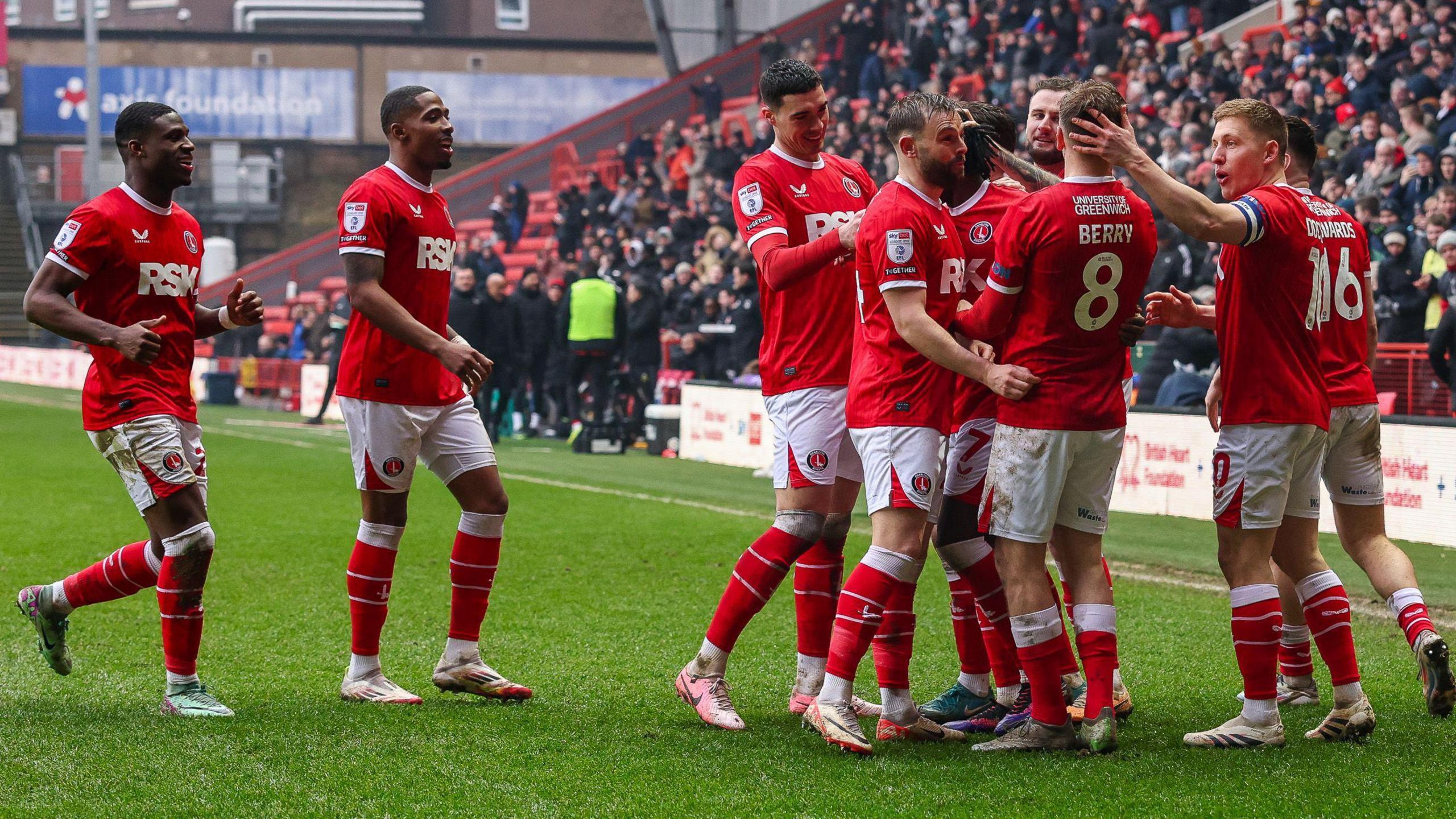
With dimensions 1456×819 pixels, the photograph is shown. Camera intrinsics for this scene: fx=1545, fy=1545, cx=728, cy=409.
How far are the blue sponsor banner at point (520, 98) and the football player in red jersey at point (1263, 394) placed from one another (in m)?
43.6

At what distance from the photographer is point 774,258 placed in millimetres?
5055

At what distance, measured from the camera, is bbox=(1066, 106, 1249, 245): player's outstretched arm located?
4.39 metres

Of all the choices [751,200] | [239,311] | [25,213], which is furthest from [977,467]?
[25,213]

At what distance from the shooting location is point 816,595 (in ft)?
17.8

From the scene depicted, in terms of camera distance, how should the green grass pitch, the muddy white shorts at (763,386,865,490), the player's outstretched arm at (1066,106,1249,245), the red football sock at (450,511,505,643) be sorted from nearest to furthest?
the green grass pitch < the player's outstretched arm at (1066,106,1249,245) < the muddy white shorts at (763,386,865,490) < the red football sock at (450,511,505,643)

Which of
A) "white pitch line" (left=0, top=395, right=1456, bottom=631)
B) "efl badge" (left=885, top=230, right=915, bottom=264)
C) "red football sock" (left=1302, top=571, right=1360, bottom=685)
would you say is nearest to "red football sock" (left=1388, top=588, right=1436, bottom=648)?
"red football sock" (left=1302, top=571, right=1360, bottom=685)

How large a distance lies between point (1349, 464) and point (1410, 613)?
1.82ft

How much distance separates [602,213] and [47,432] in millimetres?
12073

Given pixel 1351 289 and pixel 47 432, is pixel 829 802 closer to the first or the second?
pixel 1351 289

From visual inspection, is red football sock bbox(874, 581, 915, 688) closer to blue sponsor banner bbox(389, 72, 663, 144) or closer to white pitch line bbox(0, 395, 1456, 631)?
white pitch line bbox(0, 395, 1456, 631)

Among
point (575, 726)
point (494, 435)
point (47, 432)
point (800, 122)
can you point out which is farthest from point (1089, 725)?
point (47, 432)

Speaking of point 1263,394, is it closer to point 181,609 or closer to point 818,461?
point 818,461

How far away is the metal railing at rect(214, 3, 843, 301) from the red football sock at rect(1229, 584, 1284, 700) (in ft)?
88.5

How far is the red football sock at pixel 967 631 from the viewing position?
5387 millimetres
